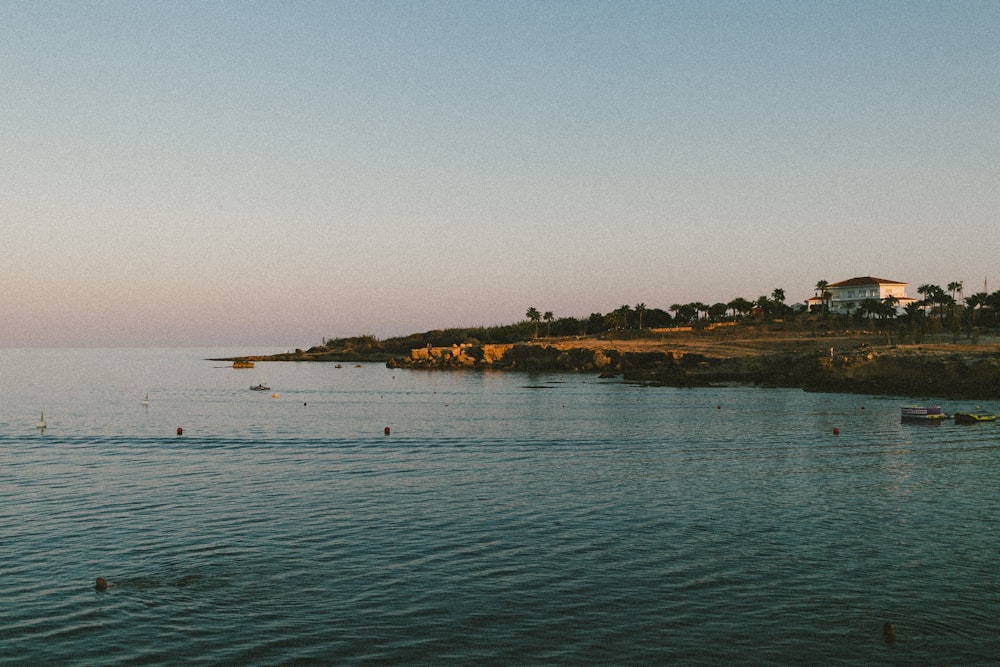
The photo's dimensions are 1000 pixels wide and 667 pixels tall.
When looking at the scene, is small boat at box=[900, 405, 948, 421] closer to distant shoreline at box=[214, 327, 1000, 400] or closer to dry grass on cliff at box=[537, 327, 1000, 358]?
distant shoreline at box=[214, 327, 1000, 400]

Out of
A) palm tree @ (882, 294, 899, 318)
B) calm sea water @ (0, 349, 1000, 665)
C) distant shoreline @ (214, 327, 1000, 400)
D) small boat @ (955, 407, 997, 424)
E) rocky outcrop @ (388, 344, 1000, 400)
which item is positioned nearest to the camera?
calm sea water @ (0, 349, 1000, 665)

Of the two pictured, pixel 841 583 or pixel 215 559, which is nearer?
pixel 841 583

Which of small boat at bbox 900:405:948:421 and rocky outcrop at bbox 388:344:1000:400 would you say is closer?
small boat at bbox 900:405:948:421

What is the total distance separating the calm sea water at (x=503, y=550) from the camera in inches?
744

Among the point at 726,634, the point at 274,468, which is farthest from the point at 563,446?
the point at 726,634

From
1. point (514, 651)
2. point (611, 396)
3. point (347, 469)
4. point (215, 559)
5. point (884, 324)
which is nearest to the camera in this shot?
point (514, 651)

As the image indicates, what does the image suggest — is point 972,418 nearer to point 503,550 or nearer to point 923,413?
point 923,413

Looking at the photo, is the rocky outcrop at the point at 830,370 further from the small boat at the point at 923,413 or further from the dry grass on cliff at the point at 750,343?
the small boat at the point at 923,413

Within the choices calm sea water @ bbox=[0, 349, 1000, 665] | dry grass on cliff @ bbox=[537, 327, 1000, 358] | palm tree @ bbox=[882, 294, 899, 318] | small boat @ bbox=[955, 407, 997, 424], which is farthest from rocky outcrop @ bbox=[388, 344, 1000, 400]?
palm tree @ bbox=[882, 294, 899, 318]

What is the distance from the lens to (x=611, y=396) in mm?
105000

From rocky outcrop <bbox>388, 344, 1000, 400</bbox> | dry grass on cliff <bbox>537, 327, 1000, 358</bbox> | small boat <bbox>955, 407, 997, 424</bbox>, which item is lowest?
small boat <bbox>955, 407, 997, 424</bbox>

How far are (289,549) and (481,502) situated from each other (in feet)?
34.9

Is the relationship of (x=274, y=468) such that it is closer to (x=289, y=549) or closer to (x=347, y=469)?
(x=347, y=469)

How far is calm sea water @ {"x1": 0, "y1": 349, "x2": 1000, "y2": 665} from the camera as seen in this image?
1889cm
